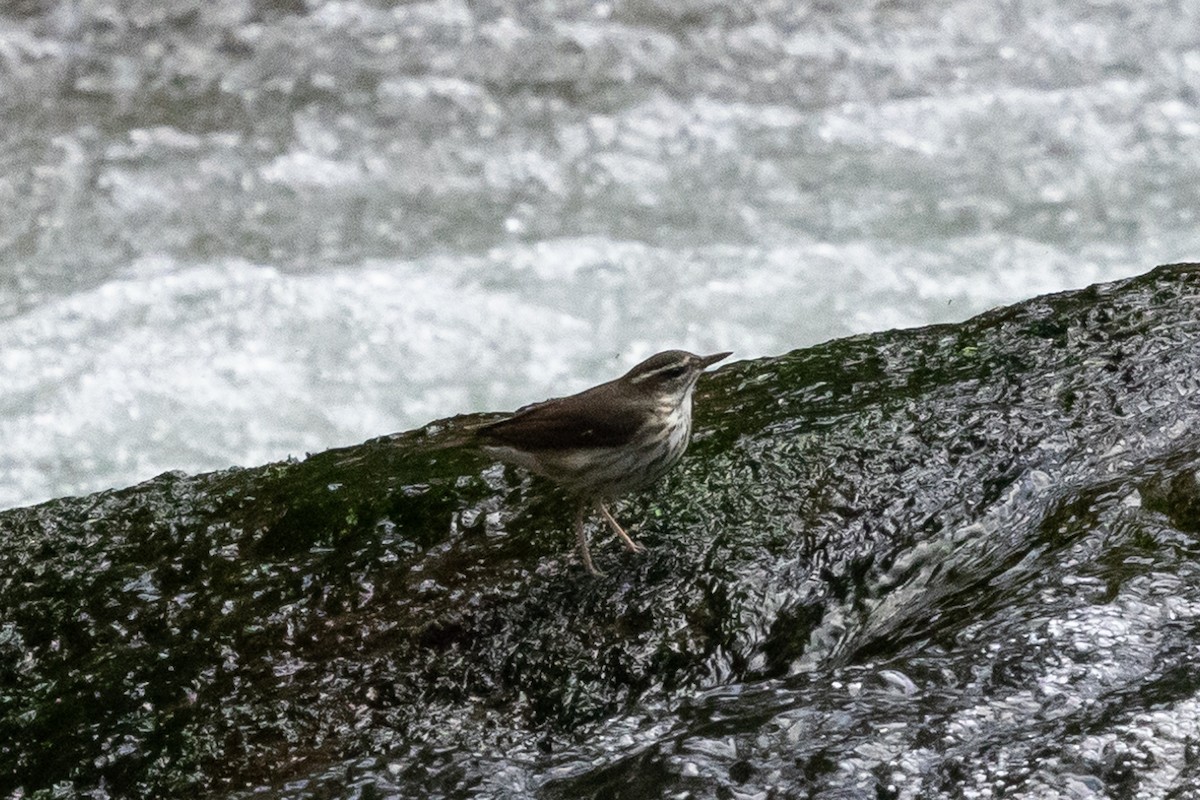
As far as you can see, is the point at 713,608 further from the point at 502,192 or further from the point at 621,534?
the point at 502,192

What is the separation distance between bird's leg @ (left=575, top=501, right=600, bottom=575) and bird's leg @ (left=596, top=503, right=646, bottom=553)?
0.22ft

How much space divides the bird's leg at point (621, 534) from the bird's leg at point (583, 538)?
0.07 metres

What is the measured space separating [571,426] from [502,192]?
739cm

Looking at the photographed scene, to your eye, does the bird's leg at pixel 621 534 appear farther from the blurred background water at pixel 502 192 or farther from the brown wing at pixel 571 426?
the blurred background water at pixel 502 192

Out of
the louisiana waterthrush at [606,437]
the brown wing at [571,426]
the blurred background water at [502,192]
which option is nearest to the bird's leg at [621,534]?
the louisiana waterthrush at [606,437]

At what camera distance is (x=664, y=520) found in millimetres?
5305

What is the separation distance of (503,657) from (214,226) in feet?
26.3

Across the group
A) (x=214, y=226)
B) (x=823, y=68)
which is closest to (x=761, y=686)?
(x=214, y=226)

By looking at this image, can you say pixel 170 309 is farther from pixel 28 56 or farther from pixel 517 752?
pixel 517 752

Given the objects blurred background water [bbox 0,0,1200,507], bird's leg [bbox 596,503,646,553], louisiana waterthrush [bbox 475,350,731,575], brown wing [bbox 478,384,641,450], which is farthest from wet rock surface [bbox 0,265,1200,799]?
blurred background water [bbox 0,0,1200,507]

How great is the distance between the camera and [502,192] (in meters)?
12.2

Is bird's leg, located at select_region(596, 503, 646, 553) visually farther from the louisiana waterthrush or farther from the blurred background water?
the blurred background water

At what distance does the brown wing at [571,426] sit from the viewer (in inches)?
198

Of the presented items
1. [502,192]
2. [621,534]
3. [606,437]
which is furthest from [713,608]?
[502,192]
